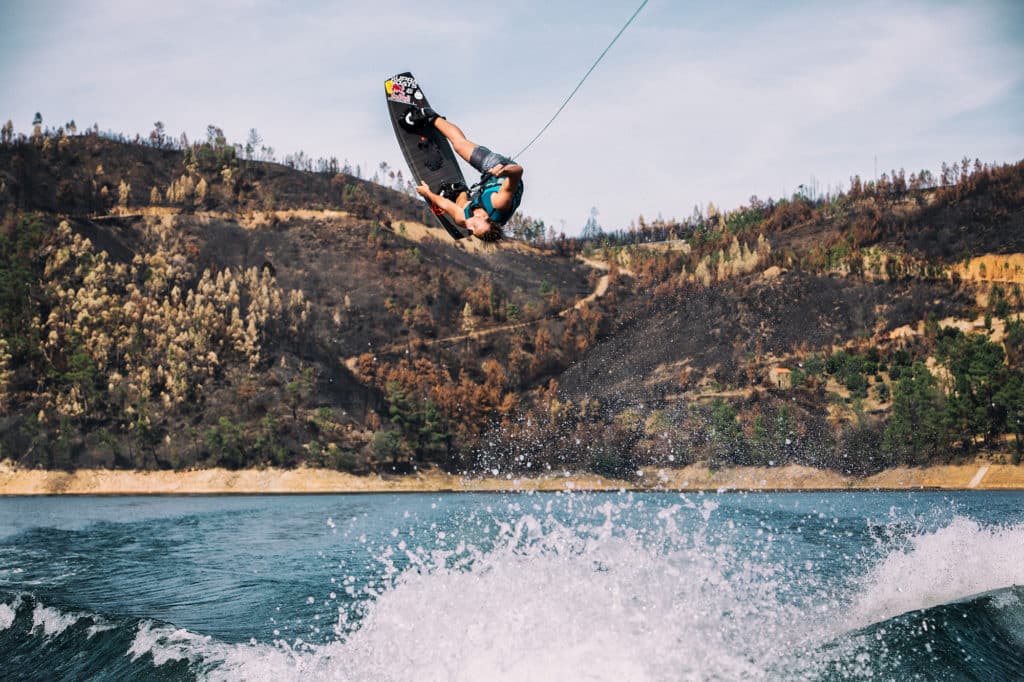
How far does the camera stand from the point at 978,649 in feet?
35.7

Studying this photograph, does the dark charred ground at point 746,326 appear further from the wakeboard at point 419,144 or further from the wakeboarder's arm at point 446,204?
the wakeboarder's arm at point 446,204

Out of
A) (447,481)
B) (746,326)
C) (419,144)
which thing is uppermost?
(419,144)

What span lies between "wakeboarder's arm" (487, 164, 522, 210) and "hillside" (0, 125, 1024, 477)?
66035mm

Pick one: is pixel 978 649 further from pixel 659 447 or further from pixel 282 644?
Result: pixel 659 447

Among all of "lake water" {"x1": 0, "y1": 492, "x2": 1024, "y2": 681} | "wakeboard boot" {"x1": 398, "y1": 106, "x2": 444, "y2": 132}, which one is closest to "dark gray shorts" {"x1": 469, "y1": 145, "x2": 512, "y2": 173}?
"wakeboard boot" {"x1": 398, "y1": 106, "x2": 444, "y2": 132}

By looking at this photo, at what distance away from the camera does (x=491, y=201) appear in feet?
32.8

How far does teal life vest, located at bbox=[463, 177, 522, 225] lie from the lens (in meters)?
9.95

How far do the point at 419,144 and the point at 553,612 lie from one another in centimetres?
635

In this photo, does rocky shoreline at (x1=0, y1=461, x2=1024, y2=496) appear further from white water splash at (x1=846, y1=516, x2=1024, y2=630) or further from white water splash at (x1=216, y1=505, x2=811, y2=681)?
white water splash at (x1=216, y1=505, x2=811, y2=681)

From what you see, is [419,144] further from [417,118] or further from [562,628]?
[562,628]

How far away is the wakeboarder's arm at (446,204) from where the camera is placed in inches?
425

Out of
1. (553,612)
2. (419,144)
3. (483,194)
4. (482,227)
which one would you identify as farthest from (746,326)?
(482,227)

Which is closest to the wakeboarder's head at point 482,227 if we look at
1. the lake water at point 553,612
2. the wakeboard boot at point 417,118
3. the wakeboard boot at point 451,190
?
the wakeboard boot at point 451,190

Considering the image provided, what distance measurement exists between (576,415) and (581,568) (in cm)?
7785
